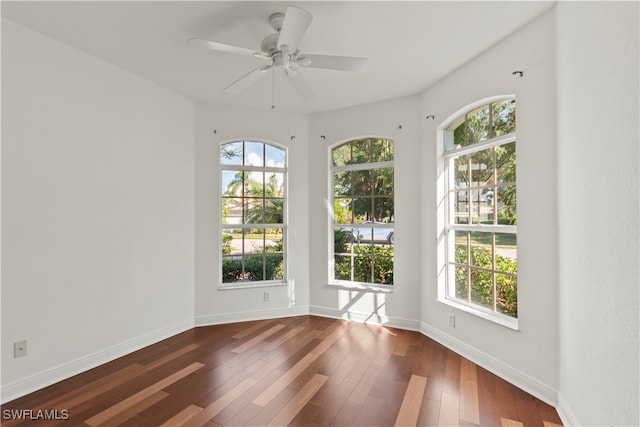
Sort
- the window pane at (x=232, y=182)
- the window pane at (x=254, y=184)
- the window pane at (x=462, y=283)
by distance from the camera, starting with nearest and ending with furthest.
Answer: the window pane at (x=462, y=283) → the window pane at (x=232, y=182) → the window pane at (x=254, y=184)

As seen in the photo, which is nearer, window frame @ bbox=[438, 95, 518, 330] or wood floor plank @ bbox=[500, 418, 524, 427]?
wood floor plank @ bbox=[500, 418, 524, 427]

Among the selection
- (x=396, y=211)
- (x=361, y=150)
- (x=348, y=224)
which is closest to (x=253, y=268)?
(x=348, y=224)

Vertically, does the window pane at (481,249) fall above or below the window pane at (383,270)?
above

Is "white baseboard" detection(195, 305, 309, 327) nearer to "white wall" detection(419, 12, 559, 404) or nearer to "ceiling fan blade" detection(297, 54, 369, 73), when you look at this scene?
"white wall" detection(419, 12, 559, 404)

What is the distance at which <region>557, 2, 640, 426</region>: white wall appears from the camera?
4.55 feet

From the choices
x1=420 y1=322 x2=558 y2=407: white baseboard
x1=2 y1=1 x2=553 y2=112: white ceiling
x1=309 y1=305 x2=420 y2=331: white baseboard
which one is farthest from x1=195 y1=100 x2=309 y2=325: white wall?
x1=420 y1=322 x2=558 y2=407: white baseboard

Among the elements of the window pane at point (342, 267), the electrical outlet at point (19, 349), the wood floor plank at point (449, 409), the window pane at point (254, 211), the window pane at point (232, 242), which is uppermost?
the window pane at point (254, 211)

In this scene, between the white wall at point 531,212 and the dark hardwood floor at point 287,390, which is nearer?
the dark hardwood floor at point 287,390

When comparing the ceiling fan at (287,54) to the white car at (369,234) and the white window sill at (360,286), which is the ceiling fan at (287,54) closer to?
the white car at (369,234)

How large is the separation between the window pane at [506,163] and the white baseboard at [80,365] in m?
3.77

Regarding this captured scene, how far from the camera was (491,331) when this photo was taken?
2.87 m

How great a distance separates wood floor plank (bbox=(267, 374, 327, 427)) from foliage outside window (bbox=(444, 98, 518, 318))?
5.44ft

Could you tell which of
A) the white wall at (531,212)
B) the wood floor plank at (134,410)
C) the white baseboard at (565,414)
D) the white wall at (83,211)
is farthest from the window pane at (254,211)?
the white baseboard at (565,414)

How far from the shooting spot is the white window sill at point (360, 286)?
13.7 ft
